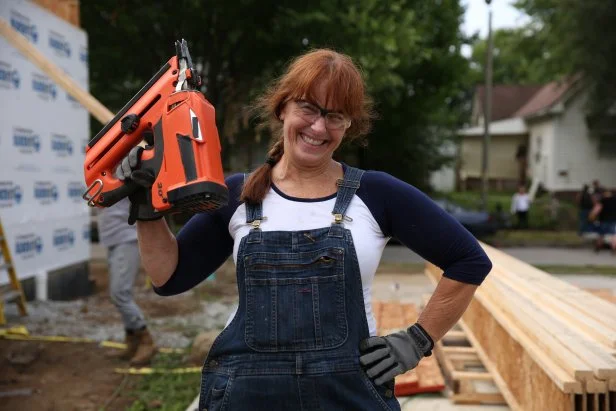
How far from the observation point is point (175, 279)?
7.39ft

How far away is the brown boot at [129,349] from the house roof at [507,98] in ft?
119

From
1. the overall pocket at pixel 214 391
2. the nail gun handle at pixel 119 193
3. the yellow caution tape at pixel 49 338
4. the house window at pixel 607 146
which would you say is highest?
the house window at pixel 607 146

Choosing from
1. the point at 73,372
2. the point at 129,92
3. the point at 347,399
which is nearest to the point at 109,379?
the point at 73,372

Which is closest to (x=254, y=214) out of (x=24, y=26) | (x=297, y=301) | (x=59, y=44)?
(x=297, y=301)

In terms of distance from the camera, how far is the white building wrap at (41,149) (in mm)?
7444

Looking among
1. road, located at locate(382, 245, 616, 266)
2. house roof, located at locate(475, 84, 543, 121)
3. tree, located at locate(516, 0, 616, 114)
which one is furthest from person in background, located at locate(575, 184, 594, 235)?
house roof, located at locate(475, 84, 543, 121)

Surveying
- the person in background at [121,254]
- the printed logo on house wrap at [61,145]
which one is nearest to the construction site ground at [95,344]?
the person in background at [121,254]

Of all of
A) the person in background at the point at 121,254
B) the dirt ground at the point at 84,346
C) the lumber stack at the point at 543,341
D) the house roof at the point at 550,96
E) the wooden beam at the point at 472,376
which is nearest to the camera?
the lumber stack at the point at 543,341

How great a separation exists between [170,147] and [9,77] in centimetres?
638

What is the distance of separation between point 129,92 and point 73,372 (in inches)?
430

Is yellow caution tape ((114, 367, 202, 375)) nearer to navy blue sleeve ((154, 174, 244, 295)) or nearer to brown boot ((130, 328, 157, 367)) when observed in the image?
brown boot ((130, 328, 157, 367))

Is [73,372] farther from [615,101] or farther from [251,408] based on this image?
[615,101]

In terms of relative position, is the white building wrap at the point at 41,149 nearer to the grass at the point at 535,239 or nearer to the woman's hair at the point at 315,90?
the woman's hair at the point at 315,90

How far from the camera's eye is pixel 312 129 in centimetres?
208
